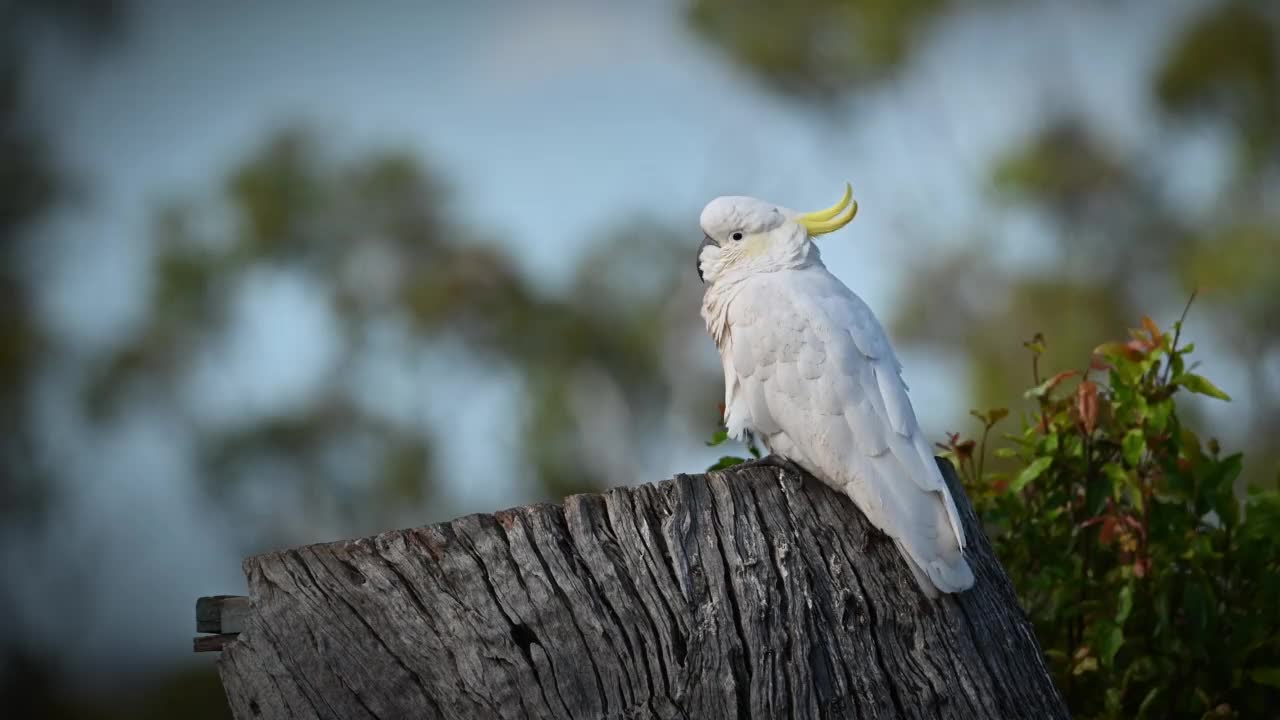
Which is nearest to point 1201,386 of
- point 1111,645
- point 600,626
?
point 1111,645

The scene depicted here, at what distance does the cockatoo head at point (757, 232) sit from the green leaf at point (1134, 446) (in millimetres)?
751

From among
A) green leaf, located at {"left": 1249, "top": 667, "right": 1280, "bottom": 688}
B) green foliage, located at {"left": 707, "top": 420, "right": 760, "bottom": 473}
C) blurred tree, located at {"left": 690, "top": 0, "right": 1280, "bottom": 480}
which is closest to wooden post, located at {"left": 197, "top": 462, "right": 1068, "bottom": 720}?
green foliage, located at {"left": 707, "top": 420, "right": 760, "bottom": 473}

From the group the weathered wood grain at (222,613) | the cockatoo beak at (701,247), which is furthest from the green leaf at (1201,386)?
the weathered wood grain at (222,613)

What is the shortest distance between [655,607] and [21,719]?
256 inches

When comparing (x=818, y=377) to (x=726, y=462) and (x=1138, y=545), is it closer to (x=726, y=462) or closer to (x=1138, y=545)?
(x=726, y=462)

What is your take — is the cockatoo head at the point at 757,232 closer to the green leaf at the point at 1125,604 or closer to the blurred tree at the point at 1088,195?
the green leaf at the point at 1125,604

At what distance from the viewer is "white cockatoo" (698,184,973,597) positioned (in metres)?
1.86

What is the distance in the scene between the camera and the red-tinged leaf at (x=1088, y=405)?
2328mm

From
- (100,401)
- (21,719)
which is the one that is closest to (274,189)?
(100,401)

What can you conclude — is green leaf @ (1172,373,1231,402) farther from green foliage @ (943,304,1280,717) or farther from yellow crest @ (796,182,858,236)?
yellow crest @ (796,182,858,236)

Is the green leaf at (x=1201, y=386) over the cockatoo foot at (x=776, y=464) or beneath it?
over

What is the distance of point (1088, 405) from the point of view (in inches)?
91.9

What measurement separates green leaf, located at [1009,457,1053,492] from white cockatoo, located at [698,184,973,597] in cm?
43

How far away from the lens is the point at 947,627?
73.1 inches
